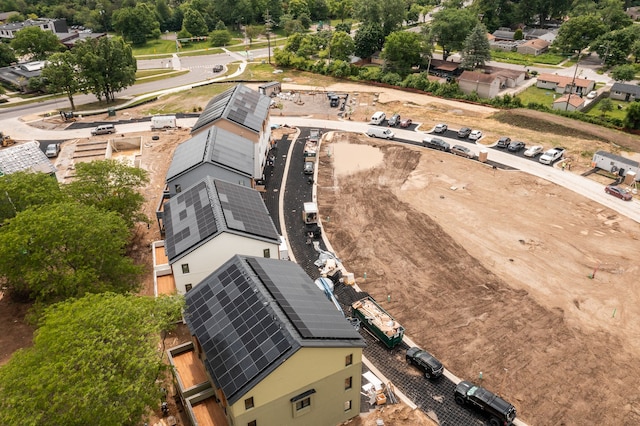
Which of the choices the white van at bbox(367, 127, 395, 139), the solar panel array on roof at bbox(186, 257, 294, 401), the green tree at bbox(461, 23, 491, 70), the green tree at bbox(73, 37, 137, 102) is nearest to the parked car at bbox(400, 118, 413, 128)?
the white van at bbox(367, 127, 395, 139)

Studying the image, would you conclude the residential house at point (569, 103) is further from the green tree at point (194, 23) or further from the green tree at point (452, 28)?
the green tree at point (194, 23)

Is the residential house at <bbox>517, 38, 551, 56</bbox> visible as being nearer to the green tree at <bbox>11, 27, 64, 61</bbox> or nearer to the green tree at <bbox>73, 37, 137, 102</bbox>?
the green tree at <bbox>73, 37, 137, 102</bbox>

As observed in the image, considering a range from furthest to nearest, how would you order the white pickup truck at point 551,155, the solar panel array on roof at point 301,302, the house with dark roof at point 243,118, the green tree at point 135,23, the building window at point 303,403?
1. the green tree at point 135,23
2. the white pickup truck at point 551,155
3. the house with dark roof at point 243,118
4. the solar panel array on roof at point 301,302
5. the building window at point 303,403

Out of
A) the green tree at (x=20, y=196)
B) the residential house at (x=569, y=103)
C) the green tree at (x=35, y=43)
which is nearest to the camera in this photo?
the green tree at (x=20, y=196)

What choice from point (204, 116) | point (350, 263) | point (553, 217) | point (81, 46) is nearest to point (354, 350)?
point (350, 263)

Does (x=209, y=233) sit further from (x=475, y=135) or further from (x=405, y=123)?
(x=475, y=135)

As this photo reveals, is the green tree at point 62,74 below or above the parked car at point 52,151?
above

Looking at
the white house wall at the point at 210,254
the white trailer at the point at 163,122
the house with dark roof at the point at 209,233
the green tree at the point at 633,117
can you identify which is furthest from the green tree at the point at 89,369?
the green tree at the point at 633,117

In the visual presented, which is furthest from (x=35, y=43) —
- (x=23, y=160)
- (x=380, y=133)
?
(x=380, y=133)
